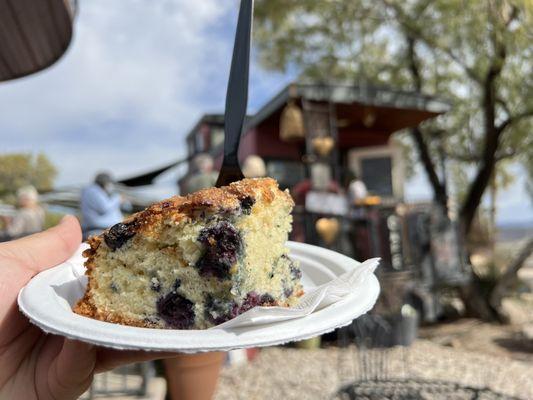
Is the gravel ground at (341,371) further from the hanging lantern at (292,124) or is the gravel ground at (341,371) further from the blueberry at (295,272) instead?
the hanging lantern at (292,124)

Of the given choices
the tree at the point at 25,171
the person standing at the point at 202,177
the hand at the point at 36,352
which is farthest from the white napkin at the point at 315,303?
the tree at the point at 25,171

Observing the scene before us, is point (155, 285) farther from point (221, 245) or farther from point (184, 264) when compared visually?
point (221, 245)

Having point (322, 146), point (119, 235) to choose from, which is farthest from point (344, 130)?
point (119, 235)

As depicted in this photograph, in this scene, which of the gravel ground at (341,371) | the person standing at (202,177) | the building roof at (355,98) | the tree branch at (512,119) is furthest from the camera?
the tree branch at (512,119)

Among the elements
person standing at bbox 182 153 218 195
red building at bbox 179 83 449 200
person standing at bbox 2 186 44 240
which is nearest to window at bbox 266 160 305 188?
red building at bbox 179 83 449 200

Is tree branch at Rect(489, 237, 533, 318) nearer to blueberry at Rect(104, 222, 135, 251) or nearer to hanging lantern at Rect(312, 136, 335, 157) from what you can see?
hanging lantern at Rect(312, 136, 335, 157)

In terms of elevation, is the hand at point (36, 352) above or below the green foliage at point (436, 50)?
below

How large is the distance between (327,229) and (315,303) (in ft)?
21.8

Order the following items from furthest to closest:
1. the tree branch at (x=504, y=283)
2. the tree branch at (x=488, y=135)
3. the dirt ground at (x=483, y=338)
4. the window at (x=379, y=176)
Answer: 1. the window at (x=379, y=176)
2. the tree branch at (x=504, y=283)
3. the tree branch at (x=488, y=135)
4. the dirt ground at (x=483, y=338)

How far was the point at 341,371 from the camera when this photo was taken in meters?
6.09

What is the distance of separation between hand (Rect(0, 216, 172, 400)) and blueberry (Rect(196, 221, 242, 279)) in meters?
0.33

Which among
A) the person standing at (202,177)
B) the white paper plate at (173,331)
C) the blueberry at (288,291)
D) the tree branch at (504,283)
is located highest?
the person standing at (202,177)

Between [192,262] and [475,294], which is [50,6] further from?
[475,294]

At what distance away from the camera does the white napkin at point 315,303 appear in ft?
3.80
